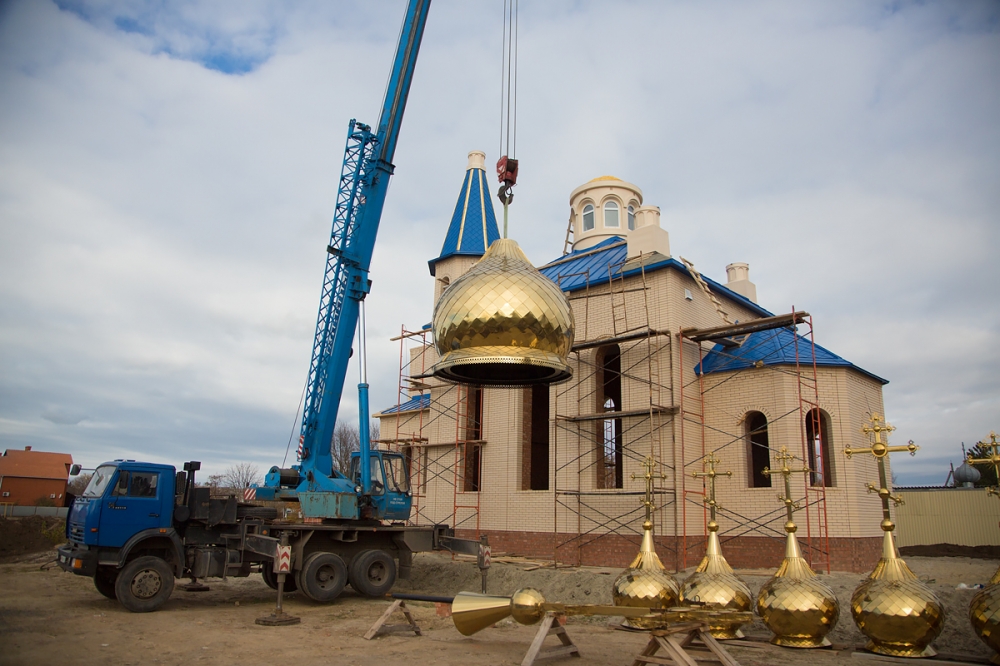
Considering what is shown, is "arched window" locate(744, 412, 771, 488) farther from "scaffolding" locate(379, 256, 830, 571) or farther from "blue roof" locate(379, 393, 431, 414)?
"blue roof" locate(379, 393, 431, 414)

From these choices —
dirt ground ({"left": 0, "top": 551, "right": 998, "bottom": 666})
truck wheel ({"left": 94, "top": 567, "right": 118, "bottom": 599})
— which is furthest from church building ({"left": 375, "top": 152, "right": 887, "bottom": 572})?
truck wheel ({"left": 94, "top": 567, "right": 118, "bottom": 599})

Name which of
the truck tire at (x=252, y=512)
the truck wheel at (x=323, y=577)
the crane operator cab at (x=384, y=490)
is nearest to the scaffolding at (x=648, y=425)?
the crane operator cab at (x=384, y=490)

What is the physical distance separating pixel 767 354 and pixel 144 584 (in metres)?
12.9

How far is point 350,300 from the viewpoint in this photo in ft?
52.4

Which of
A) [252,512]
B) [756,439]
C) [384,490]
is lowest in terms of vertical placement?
[252,512]

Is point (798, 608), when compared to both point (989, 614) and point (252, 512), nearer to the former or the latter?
point (989, 614)

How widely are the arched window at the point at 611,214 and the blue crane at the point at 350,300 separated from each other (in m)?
7.51

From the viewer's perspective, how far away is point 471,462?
1930 cm

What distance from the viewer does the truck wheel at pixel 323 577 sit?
13.1 metres

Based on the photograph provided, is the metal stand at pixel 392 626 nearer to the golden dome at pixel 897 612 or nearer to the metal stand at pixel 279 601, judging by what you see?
the metal stand at pixel 279 601

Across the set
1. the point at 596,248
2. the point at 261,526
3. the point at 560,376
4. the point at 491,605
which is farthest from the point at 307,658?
the point at 596,248

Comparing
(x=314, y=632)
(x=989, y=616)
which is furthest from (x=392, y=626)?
(x=989, y=616)

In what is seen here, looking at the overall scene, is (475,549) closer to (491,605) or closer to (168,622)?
(168,622)

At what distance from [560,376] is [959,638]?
677 centimetres
